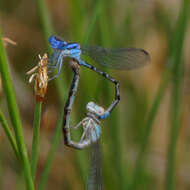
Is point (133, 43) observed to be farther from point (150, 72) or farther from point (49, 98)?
point (49, 98)

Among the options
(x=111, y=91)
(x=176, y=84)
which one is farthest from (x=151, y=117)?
(x=111, y=91)

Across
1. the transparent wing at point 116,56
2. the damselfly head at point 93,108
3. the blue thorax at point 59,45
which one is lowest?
the damselfly head at point 93,108

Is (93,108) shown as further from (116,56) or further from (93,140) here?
(116,56)

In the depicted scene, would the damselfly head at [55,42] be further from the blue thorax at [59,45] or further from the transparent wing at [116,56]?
the transparent wing at [116,56]

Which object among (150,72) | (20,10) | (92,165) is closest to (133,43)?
(150,72)

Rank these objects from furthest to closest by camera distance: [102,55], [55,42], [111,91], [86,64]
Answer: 1. [111,91]
2. [102,55]
3. [86,64]
4. [55,42]

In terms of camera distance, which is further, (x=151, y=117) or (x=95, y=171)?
(x=151, y=117)

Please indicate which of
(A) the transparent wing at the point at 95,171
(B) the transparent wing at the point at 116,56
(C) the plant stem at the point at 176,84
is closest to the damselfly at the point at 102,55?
(B) the transparent wing at the point at 116,56
